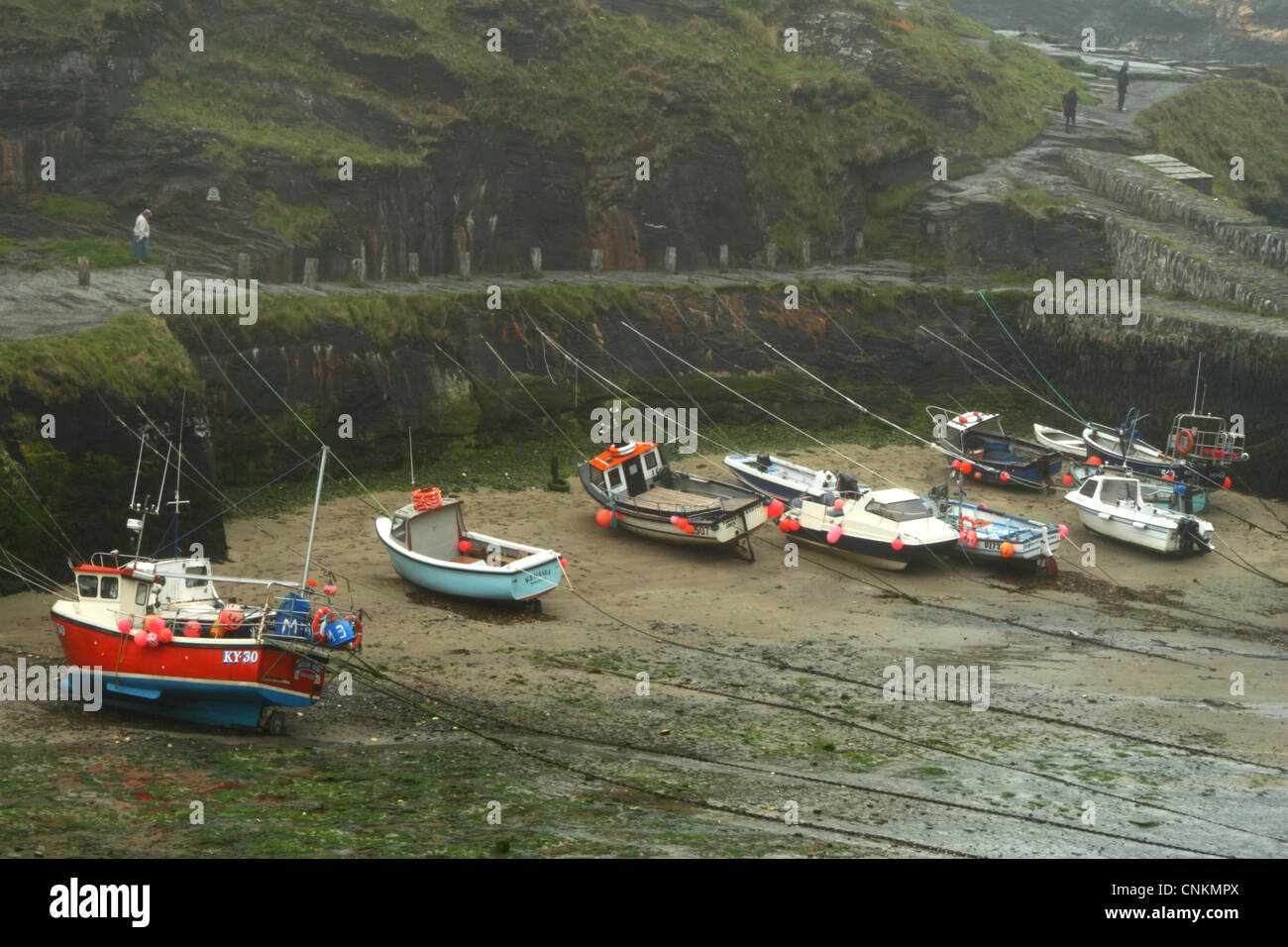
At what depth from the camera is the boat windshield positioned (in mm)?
27875

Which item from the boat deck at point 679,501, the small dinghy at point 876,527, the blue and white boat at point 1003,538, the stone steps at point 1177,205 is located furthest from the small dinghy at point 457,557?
the stone steps at point 1177,205

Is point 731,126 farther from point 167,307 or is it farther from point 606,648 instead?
point 606,648

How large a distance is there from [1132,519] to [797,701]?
11975 millimetres

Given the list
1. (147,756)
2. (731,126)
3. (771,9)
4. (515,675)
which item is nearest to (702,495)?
(515,675)

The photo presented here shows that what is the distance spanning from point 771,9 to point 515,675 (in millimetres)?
38800

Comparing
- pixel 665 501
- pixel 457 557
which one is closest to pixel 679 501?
pixel 665 501

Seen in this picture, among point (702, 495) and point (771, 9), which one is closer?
point (702, 495)

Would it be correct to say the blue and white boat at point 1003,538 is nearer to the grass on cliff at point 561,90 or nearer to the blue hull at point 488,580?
the blue hull at point 488,580

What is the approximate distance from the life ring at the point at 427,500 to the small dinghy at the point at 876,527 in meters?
7.23

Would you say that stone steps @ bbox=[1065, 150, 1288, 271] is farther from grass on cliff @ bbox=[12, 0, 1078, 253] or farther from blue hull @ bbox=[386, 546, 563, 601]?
blue hull @ bbox=[386, 546, 563, 601]

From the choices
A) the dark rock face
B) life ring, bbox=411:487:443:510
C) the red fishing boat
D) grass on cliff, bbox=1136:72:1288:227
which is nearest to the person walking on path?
life ring, bbox=411:487:443:510

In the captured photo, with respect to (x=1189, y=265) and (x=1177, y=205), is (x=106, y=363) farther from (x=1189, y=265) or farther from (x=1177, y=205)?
(x=1177, y=205)

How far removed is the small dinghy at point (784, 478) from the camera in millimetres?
29748

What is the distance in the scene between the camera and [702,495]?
30062 millimetres
